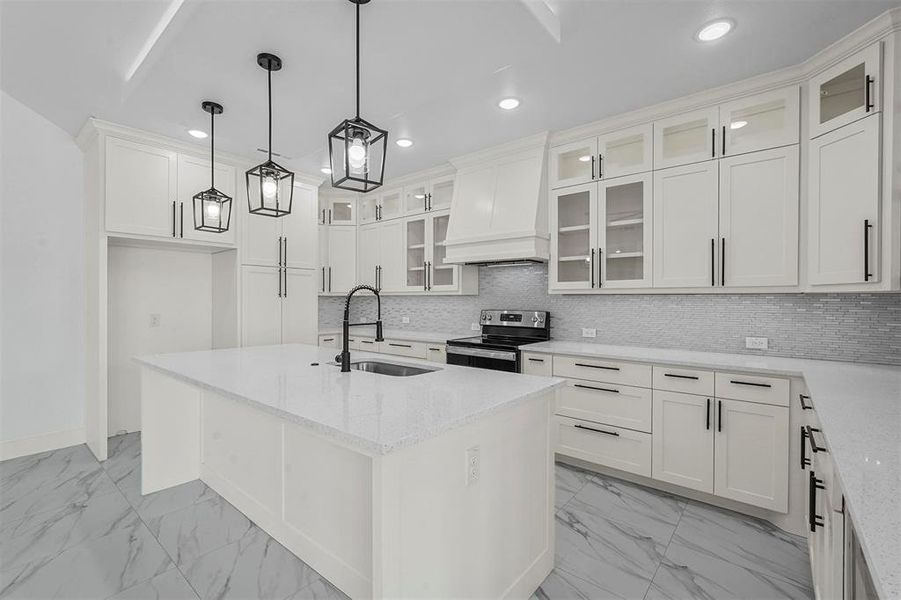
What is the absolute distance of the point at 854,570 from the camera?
38.2 inches

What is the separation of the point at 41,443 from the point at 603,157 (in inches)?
202

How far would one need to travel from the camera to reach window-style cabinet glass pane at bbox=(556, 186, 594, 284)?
11.0 feet

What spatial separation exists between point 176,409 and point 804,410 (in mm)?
3722

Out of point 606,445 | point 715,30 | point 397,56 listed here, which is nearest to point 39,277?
point 397,56

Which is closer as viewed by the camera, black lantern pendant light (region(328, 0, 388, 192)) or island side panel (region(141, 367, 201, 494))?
black lantern pendant light (region(328, 0, 388, 192))

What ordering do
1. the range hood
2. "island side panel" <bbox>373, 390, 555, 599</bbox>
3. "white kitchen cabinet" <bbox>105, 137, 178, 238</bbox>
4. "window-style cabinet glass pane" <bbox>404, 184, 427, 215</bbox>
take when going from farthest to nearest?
1. "window-style cabinet glass pane" <bbox>404, 184, 427, 215</bbox>
2. the range hood
3. "white kitchen cabinet" <bbox>105, 137, 178, 238</bbox>
4. "island side panel" <bbox>373, 390, 555, 599</bbox>

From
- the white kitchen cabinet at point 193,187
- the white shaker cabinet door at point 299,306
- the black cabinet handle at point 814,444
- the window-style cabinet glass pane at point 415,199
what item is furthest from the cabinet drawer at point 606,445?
the white kitchen cabinet at point 193,187

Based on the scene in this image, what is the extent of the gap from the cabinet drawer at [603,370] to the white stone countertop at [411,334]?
51.4 inches

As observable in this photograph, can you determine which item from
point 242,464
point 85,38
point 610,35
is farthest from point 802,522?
point 85,38

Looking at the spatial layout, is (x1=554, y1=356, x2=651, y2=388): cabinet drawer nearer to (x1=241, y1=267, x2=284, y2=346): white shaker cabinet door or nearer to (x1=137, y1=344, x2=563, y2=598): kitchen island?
(x1=137, y1=344, x2=563, y2=598): kitchen island

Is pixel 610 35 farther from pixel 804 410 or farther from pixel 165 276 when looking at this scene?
pixel 165 276

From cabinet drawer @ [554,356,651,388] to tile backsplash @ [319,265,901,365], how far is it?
22.3 inches

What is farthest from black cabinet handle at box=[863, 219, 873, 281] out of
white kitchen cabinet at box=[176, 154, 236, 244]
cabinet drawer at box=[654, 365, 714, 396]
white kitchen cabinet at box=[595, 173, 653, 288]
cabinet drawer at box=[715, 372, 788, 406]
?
white kitchen cabinet at box=[176, 154, 236, 244]

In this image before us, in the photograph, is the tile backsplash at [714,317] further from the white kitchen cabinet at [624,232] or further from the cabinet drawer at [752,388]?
the cabinet drawer at [752,388]
